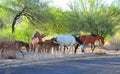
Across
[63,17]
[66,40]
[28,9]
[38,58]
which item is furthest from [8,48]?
[63,17]

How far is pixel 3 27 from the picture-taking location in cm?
4844

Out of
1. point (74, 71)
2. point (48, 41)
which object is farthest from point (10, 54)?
point (74, 71)

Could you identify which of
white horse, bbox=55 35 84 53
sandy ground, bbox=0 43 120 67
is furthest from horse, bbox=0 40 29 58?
white horse, bbox=55 35 84 53

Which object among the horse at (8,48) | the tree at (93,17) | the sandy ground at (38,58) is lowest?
the sandy ground at (38,58)

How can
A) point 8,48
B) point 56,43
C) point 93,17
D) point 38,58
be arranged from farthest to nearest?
point 93,17 → point 56,43 → point 8,48 → point 38,58

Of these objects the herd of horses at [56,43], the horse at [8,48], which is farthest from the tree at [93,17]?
the horse at [8,48]

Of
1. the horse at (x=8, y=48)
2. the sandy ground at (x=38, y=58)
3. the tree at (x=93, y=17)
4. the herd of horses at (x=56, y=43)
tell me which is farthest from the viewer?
the tree at (x=93, y=17)

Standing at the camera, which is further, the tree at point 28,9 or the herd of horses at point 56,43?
the tree at point 28,9

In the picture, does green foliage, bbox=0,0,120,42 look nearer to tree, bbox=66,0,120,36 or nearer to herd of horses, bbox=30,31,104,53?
tree, bbox=66,0,120,36

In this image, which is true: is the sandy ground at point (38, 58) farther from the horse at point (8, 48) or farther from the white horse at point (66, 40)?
the white horse at point (66, 40)

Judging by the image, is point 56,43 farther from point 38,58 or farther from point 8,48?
point 8,48

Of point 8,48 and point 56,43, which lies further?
point 56,43

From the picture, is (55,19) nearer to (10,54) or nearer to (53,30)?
(53,30)

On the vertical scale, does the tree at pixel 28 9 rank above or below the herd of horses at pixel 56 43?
above
